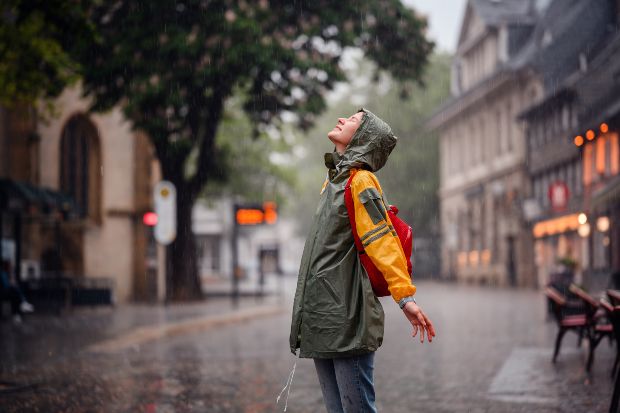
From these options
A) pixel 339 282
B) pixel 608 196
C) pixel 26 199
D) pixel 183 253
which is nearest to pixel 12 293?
pixel 26 199

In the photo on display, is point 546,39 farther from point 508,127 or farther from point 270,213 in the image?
point 270,213

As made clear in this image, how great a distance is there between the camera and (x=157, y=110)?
23.5m

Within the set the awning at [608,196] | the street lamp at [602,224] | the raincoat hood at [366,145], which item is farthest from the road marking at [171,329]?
the street lamp at [602,224]

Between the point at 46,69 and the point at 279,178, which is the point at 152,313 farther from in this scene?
the point at 279,178

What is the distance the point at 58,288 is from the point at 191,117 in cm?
491

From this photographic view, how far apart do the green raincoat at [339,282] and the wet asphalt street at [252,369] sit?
3725 millimetres

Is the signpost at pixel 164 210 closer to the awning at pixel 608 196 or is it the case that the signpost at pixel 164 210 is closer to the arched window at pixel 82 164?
the arched window at pixel 82 164

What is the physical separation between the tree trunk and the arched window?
314 centimetres

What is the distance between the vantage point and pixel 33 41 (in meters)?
17.1

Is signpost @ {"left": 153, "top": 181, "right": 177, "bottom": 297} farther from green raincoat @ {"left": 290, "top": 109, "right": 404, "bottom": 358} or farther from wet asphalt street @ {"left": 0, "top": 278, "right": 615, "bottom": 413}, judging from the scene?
green raincoat @ {"left": 290, "top": 109, "right": 404, "bottom": 358}

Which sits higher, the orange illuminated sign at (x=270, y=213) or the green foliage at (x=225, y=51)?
the green foliage at (x=225, y=51)

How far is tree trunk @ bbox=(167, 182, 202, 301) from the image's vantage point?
1083 inches

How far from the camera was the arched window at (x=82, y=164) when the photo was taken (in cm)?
2953

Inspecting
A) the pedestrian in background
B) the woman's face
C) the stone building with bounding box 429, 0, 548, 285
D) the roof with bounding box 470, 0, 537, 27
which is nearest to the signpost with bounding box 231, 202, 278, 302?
the pedestrian in background
